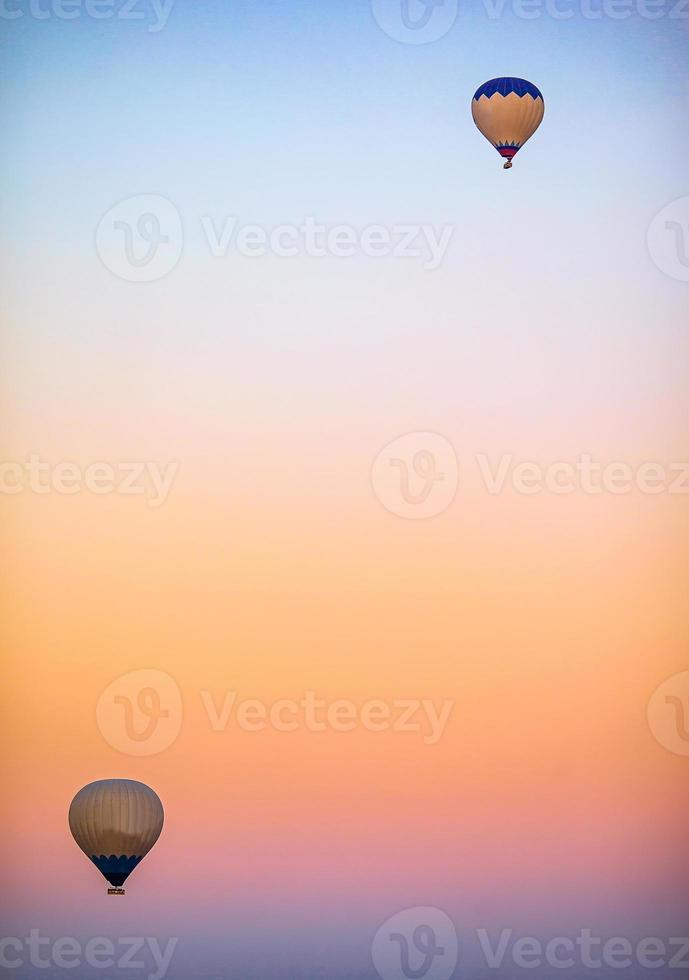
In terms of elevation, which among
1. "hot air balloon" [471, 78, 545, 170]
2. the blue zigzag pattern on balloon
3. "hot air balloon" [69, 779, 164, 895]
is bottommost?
"hot air balloon" [69, 779, 164, 895]

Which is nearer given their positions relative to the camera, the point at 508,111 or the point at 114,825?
the point at 114,825

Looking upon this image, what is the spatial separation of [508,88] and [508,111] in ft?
0.34

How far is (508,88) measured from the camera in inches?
253

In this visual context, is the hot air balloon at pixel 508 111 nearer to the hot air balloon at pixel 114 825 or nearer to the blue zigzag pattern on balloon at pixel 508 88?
the blue zigzag pattern on balloon at pixel 508 88

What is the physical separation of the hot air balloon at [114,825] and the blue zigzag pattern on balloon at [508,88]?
3473mm

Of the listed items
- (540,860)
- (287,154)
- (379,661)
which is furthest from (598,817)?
(287,154)

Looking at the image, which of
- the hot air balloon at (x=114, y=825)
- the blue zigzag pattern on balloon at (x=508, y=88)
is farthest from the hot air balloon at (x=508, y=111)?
the hot air balloon at (x=114, y=825)

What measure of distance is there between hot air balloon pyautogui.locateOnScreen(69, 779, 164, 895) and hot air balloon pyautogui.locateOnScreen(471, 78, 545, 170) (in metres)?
3.33

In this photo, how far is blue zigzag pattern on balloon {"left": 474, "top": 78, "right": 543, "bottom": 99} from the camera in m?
6.44

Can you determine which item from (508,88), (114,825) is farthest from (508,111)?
(114,825)

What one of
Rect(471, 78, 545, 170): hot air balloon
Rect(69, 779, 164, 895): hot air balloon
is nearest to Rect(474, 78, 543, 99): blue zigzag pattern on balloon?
Rect(471, 78, 545, 170): hot air balloon

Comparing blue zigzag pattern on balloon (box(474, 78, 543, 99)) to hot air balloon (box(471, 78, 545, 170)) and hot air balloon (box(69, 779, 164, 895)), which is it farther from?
hot air balloon (box(69, 779, 164, 895))

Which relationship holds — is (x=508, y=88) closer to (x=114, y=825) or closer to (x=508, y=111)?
(x=508, y=111)

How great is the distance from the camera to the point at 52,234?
6.64m
